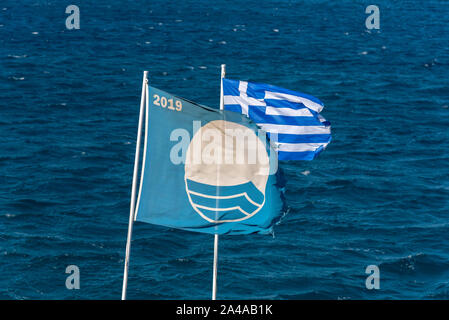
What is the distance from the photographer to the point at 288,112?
27.4m

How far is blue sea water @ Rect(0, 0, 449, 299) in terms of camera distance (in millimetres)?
41188

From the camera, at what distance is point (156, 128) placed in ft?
81.1

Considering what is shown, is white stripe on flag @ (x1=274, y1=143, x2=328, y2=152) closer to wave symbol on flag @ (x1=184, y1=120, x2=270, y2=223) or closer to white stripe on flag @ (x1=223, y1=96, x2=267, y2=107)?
wave symbol on flag @ (x1=184, y1=120, x2=270, y2=223)

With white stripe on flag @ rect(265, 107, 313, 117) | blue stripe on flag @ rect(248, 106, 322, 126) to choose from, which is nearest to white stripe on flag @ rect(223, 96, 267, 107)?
blue stripe on flag @ rect(248, 106, 322, 126)

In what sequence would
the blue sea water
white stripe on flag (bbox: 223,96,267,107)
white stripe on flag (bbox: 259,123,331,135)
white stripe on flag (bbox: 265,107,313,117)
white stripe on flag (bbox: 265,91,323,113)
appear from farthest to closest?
the blue sea water, white stripe on flag (bbox: 259,123,331,135), white stripe on flag (bbox: 265,107,313,117), white stripe on flag (bbox: 265,91,323,113), white stripe on flag (bbox: 223,96,267,107)

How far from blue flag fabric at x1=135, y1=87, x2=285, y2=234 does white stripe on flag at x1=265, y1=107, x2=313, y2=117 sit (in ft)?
4.25

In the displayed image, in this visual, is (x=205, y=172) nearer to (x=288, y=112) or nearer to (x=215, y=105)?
(x=288, y=112)

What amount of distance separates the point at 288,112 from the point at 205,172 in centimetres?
381

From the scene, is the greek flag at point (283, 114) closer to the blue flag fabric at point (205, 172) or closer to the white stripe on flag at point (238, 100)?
the white stripe on flag at point (238, 100)

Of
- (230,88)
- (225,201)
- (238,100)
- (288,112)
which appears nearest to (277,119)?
(288,112)

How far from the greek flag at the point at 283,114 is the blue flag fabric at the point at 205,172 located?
1.12 meters

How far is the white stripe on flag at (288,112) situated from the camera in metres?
27.3

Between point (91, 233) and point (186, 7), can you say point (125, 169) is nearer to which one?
point (91, 233)
